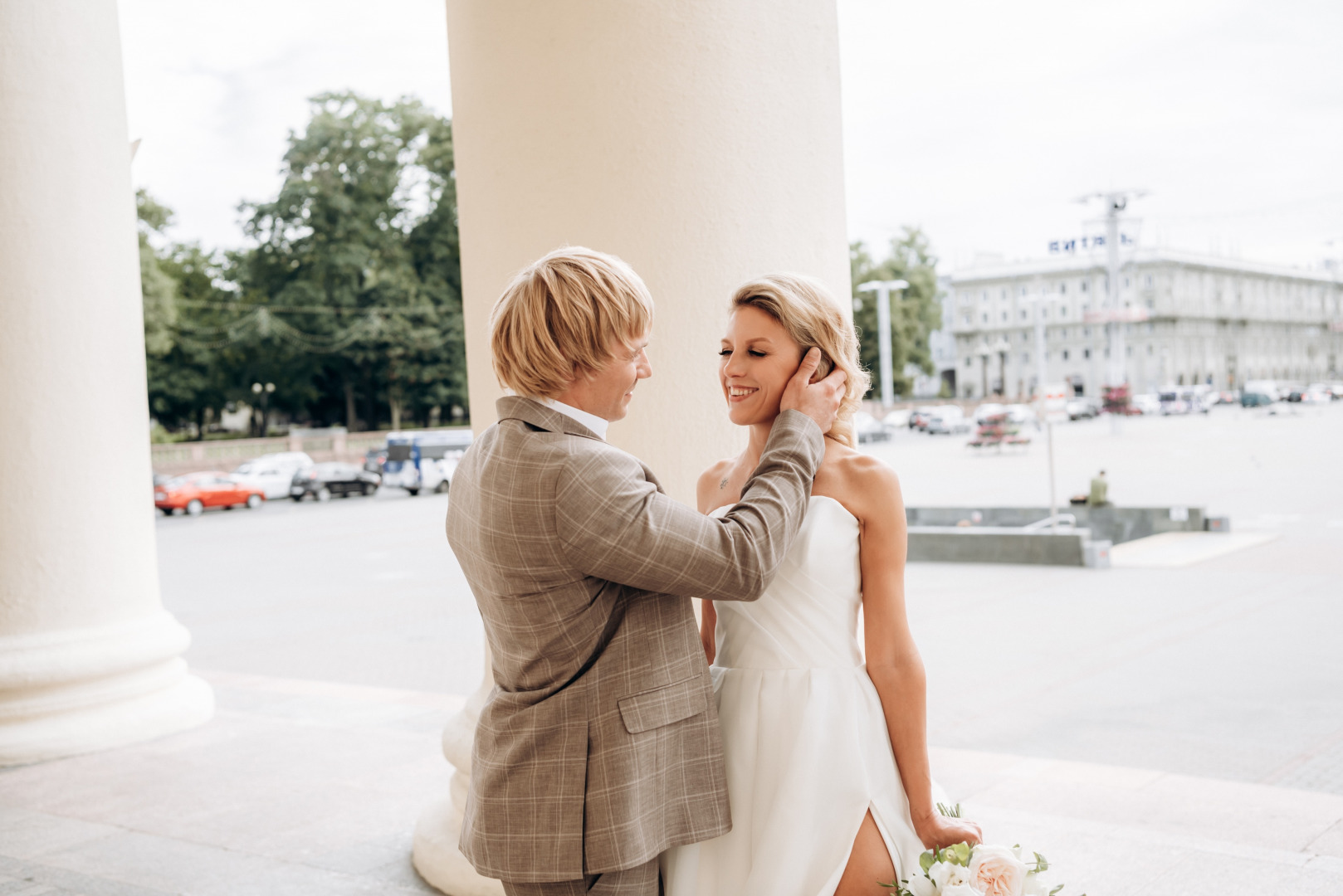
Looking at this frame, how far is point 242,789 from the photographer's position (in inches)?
→ 216

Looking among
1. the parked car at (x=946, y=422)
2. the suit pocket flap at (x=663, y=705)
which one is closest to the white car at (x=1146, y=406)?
the parked car at (x=946, y=422)

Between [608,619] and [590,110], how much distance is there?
1.98 meters

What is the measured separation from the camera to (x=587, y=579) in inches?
76.7

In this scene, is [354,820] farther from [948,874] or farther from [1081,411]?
[1081,411]

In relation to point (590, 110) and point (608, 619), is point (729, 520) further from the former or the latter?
point (590, 110)

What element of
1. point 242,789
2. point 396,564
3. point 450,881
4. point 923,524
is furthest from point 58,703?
point 923,524

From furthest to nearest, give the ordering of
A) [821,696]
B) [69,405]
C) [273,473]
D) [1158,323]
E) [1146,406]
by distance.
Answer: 1. [1158,323]
2. [1146,406]
3. [273,473]
4. [69,405]
5. [821,696]

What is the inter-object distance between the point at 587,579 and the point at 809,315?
0.66 metres

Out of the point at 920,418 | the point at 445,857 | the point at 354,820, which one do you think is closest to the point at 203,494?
the point at 354,820

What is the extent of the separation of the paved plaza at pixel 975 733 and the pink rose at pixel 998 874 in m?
2.05

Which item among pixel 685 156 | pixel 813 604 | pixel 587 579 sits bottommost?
pixel 813 604

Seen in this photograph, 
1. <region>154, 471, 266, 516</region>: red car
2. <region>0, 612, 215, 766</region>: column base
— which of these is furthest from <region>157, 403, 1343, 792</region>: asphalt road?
<region>154, 471, 266, 516</region>: red car

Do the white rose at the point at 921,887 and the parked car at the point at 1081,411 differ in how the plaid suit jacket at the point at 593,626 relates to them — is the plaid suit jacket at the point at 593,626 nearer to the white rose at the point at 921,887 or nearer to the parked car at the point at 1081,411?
the white rose at the point at 921,887

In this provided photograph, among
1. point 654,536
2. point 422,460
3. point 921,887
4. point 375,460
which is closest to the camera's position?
point 654,536
